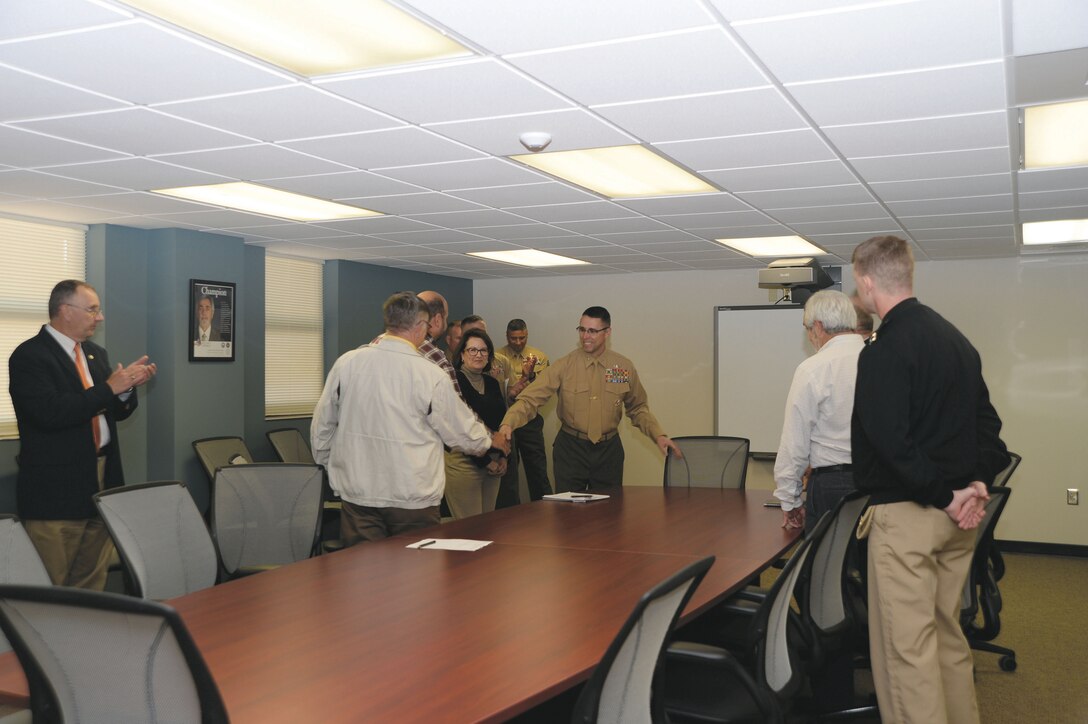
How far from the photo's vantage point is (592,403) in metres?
6.14

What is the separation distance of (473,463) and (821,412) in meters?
2.62

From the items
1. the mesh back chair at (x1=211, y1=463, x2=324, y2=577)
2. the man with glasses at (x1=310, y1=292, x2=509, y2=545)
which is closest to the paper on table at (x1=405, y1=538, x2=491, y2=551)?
the man with glasses at (x1=310, y1=292, x2=509, y2=545)

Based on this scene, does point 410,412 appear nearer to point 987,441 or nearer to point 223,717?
point 987,441

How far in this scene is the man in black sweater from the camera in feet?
9.70

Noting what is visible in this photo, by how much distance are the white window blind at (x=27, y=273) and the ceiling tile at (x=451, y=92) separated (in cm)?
367

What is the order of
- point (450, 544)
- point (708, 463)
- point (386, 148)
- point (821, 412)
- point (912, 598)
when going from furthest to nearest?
point (708, 463) → point (386, 148) → point (821, 412) → point (450, 544) → point (912, 598)

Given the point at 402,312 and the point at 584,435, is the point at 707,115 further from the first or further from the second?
the point at 584,435

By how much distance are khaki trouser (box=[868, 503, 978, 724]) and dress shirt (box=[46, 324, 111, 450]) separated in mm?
3739

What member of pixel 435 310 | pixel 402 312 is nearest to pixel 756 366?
pixel 435 310

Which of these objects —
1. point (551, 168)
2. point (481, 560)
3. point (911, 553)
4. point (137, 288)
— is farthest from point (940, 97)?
point (137, 288)

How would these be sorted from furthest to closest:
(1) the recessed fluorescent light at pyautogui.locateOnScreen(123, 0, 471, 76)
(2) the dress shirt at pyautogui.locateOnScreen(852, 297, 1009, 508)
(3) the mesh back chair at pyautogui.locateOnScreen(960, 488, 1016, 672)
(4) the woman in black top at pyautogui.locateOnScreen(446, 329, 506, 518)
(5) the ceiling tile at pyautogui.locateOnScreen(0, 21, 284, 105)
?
(4) the woman in black top at pyautogui.locateOnScreen(446, 329, 506, 518)
(3) the mesh back chair at pyautogui.locateOnScreen(960, 488, 1016, 672)
(2) the dress shirt at pyautogui.locateOnScreen(852, 297, 1009, 508)
(5) the ceiling tile at pyautogui.locateOnScreen(0, 21, 284, 105)
(1) the recessed fluorescent light at pyautogui.locateOnScreen(123, 0, 471, 76)

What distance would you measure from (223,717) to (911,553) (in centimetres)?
221

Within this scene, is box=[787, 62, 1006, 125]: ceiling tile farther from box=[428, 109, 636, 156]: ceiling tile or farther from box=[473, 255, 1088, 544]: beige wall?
box=[473, 255, 1088, 544]: beige wall

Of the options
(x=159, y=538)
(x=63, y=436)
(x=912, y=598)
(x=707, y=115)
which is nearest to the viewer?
(x=912, y=598)
